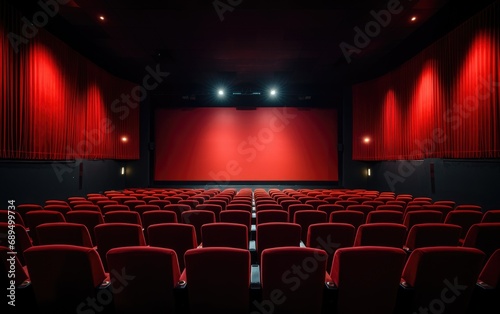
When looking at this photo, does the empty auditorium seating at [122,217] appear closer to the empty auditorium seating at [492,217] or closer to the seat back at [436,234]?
the seat back at [436,234]

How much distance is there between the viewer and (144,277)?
1965 millimetres

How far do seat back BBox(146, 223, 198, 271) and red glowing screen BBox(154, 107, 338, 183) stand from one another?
474 inches

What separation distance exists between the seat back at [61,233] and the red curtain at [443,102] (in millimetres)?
7446

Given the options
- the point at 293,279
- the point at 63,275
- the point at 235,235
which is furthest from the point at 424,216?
the point at 63,275

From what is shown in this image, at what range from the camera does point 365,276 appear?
1.94 meters

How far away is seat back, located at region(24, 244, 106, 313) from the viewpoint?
194cm

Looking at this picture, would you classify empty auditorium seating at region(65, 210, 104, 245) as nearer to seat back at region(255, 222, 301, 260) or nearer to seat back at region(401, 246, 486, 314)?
seat back at region(255, 222, 301, 260)

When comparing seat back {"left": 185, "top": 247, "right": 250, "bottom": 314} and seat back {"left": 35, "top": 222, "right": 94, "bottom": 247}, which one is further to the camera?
seat back {"left": 35, "top": 222, "right": 94, "bottom": 247}

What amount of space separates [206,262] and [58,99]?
8746 mm

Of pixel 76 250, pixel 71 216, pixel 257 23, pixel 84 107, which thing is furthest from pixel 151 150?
pixel 76 250

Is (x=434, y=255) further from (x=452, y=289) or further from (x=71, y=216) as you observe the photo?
(x=71, y=216)

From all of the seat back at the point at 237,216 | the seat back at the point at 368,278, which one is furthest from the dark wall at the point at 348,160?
the seat back at the point at 368,278

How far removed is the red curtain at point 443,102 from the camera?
6.93 meters

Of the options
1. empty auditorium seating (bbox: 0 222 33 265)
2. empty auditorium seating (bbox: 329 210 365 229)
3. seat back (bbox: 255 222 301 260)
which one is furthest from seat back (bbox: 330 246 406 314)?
empty auditorium seating (bbox: 0 222 33 265)
